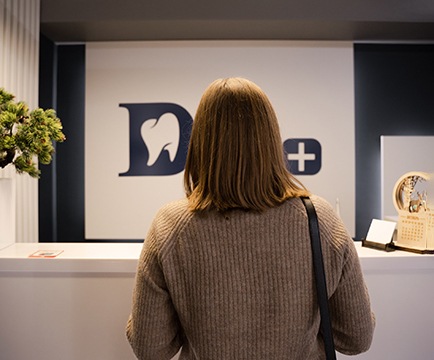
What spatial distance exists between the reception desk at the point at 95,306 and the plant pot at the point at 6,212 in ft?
0.72

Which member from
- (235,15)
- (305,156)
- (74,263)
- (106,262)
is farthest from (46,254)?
(305,156)

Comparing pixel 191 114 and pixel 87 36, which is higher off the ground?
pixel 87 36

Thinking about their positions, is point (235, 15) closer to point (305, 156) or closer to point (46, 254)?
point (305, 156)

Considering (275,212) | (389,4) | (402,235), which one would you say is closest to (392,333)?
(402,235)

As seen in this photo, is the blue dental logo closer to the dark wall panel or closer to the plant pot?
the dark wall panel

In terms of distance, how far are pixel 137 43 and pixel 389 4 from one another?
6.73ft

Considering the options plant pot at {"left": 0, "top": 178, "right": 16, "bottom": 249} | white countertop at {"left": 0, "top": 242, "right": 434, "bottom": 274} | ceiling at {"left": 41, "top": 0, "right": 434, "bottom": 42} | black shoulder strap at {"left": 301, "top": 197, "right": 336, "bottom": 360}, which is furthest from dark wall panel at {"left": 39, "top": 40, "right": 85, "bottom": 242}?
black shoulder strap at {"left": 301, "top": 197, "right": 336, "bottom": 360}

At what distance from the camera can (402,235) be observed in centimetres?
169

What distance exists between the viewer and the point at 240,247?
0.92 metres

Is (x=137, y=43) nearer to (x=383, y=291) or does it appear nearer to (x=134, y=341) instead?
(x=383, y=291)

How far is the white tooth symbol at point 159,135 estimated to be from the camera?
3826 millimetres

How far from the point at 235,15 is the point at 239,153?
2.49 metres

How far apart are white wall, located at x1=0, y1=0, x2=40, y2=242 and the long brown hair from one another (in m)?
2.18

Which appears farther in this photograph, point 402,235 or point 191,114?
point 191,114
